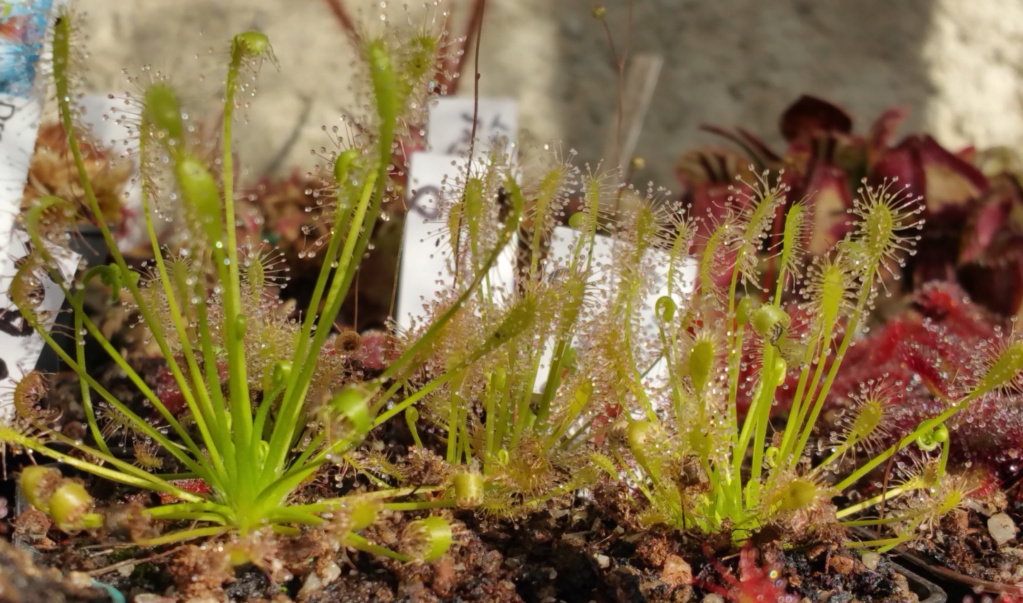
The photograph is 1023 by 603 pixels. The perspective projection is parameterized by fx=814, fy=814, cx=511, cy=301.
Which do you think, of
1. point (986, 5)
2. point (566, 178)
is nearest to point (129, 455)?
point (566, 178)

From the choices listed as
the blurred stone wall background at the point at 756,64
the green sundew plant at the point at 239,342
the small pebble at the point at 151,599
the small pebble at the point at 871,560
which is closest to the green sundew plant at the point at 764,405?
the small pebble at the point at 871,560

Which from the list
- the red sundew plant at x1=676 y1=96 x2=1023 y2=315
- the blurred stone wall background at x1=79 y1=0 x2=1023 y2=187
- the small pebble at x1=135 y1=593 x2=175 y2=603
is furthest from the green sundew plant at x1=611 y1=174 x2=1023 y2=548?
the blurred stone wall background at x1=79 y1=0 x2=1023 y2=187

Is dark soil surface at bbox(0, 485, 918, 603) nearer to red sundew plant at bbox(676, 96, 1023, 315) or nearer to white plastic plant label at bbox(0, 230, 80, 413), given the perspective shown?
white plastic plant label at bbox(0, 230, 80, 413)

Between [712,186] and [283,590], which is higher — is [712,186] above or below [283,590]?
above

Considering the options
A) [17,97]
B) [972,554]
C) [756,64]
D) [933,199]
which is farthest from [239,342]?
[756,64]

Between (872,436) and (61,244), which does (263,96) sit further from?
(872,436)
